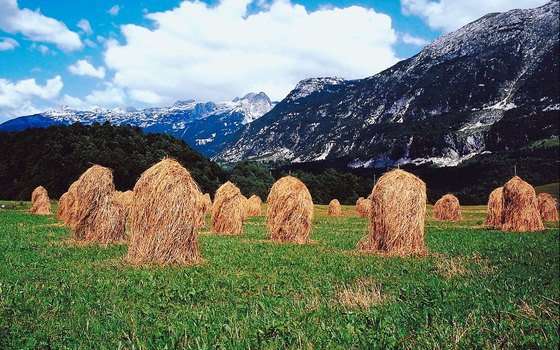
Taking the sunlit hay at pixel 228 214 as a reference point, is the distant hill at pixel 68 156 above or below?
above

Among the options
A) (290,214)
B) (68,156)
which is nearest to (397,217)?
(290,214)

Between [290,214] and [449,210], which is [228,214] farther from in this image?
[449,210]

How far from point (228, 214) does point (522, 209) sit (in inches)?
708

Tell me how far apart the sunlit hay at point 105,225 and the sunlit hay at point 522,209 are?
22.6 m

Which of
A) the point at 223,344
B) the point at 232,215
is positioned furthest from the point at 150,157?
the point at 223,344

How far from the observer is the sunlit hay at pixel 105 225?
17.9 m

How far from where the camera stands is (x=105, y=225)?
59.4 feet

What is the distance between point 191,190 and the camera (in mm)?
14305

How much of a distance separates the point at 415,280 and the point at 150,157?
258ft

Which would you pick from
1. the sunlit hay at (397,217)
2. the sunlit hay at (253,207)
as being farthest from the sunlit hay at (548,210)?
the sunlit hay at (397,217)

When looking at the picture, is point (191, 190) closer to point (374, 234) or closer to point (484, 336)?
point (374, 234)

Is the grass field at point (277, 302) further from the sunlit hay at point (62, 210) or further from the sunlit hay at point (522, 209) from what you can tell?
the sunlit hay at point (522, 209)

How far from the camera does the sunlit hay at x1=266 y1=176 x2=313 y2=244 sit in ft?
67.5

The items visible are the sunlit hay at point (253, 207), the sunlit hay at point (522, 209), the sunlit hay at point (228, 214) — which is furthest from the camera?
the sunlit hay at point (253, 207)
